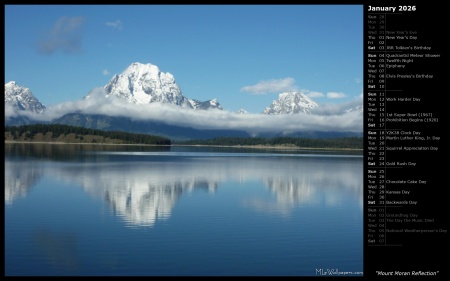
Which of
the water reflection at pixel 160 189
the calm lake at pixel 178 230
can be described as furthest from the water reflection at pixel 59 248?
the water reflection at pixel 160 189

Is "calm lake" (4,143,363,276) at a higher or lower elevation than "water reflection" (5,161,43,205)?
lower

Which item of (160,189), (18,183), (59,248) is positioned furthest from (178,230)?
(18,183)

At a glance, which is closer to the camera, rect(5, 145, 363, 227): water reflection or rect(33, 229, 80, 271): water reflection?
rect(33, 229, 80, 271): water reflection

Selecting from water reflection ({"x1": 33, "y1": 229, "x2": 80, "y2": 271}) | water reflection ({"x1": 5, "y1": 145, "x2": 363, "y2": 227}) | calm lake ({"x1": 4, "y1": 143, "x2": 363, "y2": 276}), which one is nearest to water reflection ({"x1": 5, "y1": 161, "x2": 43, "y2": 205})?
water reflection ({"x1": 5, "y1": 145, "x2": 363, "y2": 227})

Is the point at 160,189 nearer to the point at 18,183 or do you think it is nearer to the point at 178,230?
the point at 18,183

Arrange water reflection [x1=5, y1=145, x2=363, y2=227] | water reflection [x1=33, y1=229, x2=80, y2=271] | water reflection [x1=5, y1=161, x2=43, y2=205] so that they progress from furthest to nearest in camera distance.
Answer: water reflection [x1=5, y1=161, x2=43, y2=205] < water reflection [x1=5, y1=145, x2=363, y2=227] < water reflection [x1=33, y1=229, x2=80, y2=271]

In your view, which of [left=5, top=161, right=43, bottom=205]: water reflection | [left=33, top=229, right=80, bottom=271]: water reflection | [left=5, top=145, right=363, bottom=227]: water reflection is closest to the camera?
[left=33, top=229, right=80, bottom=271]: water reflection

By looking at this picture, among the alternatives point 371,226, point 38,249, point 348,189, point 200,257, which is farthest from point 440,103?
point 348,189

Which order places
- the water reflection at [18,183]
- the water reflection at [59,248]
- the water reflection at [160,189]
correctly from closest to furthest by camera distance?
the water reflection at [59,248] → the water reflection at [160,189] → the water reflection at [18,183]

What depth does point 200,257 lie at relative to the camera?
28.1 m

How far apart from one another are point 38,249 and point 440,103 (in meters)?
23.6

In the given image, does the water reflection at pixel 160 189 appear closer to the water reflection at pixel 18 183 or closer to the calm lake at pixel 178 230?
the water reflection at pixel 18 183

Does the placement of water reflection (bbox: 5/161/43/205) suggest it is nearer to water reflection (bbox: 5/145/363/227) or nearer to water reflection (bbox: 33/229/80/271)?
water reflection (bbox: 5/145/363/227)

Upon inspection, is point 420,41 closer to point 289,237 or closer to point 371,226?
point 371,226
